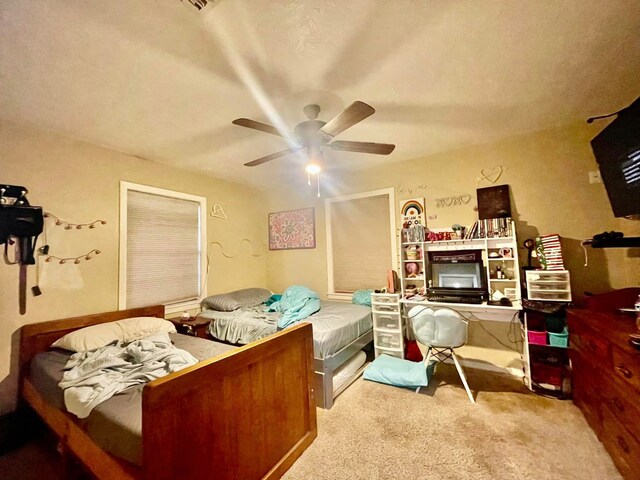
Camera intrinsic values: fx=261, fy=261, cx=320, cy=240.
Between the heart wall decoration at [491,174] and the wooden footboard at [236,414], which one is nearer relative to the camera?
the wooden footboard at [236,414]

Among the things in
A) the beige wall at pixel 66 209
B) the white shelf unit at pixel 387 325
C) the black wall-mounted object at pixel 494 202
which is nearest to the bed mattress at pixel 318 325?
the white shelf unit at pixel 387 325

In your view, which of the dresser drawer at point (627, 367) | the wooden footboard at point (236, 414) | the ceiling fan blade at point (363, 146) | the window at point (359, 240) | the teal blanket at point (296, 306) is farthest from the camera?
the window at point (359, 240)

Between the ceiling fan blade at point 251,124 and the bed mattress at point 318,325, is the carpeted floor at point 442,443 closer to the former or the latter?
the bed mattress at point 318,325

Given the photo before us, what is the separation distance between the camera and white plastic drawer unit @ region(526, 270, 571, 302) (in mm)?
2342

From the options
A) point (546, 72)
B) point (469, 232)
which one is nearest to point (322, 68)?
point (546, 72)

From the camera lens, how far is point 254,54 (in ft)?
5.12

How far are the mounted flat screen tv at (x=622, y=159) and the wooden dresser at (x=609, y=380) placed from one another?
0.82 m

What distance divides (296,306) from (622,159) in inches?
119

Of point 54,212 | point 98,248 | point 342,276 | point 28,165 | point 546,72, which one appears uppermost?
point 546,72

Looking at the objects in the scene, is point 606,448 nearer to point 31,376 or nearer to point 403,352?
point 403,352

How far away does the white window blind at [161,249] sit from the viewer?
2977 millimetres

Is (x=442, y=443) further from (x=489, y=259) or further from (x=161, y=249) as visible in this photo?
(x=161, y=249)

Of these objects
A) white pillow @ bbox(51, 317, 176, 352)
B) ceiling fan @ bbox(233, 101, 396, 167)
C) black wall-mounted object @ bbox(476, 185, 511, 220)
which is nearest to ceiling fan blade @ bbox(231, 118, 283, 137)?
ceiling fan @ bbox(233, 101, 396, 167)

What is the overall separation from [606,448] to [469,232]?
187 centimetres
